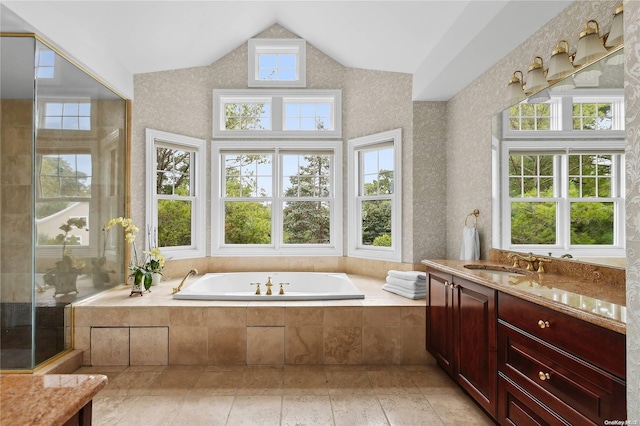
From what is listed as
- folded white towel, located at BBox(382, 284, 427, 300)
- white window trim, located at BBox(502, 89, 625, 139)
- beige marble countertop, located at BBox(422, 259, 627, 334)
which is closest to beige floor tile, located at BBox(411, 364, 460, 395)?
folded white towel, located at BBox(382, 284, 427, 300)

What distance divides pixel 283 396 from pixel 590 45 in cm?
262

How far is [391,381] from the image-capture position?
2436 mm

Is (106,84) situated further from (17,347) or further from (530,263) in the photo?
(530,263)

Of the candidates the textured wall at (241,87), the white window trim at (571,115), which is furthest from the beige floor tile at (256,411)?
the white window trim at (571,115)

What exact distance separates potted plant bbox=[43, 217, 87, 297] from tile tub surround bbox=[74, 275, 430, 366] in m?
0.20

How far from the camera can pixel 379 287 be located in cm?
334

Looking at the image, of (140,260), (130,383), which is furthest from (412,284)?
(140,260)

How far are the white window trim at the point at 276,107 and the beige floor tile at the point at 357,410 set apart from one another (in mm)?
2775

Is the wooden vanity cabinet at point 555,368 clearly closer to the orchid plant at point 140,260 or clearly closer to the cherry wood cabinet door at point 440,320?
the cherry wood cabinet door at point 440,320

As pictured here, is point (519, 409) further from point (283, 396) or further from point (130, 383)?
point (130, 383)

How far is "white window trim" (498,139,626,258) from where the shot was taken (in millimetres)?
1647

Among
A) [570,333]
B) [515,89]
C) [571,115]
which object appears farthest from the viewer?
[515,89]

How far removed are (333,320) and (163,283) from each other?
6.15ft

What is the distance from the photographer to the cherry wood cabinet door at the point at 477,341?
183cm
